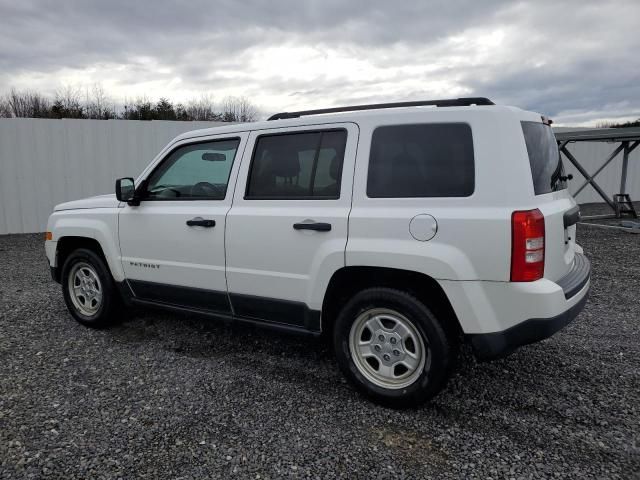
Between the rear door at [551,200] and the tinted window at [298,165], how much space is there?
3.84 feet

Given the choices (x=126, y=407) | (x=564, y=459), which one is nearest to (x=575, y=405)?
(x=564, y=459)

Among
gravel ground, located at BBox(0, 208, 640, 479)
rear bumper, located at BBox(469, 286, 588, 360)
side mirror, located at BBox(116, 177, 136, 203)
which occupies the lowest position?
gravel ground, located at BBox(0, 208, 640, 479)

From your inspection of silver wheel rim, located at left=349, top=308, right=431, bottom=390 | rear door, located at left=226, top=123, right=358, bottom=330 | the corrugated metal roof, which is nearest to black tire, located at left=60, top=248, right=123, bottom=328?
rear door, located at left=226, top=123, right=358, bottom=330

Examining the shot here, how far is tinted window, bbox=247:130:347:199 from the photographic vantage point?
312 cm

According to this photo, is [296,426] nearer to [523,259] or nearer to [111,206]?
[523,259]

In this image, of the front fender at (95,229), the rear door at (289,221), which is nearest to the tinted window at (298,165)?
the rear door at (289,221)

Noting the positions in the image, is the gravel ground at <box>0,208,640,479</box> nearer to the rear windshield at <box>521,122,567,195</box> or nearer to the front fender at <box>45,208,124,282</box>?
the front fender at <box>45,208,124,282</box>

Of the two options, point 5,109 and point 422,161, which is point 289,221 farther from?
point 5,109

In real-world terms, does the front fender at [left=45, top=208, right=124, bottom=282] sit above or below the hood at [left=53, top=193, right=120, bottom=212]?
below

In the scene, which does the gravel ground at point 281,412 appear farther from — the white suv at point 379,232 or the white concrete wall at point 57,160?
the white concrete wall at point 57,160

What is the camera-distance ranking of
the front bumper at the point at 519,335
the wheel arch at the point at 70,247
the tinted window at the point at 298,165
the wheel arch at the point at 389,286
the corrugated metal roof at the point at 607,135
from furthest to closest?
the corrugated metal roof at the point at 607,135, the wheel arch at the point at 70,247, the tinted window at the point at 298,165, the wheel arch at the point at 389,286, the front bumper at the point at 519,335

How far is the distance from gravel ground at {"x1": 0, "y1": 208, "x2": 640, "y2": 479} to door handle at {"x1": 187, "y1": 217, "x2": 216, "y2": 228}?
3.62ft

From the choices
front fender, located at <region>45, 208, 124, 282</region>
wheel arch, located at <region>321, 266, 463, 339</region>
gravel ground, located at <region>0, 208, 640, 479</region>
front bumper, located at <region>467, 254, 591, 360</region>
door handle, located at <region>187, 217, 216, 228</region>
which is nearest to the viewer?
gravel ground, located at <region>0, 208, 640, 479</region>

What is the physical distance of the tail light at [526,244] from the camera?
2484 millimetres
